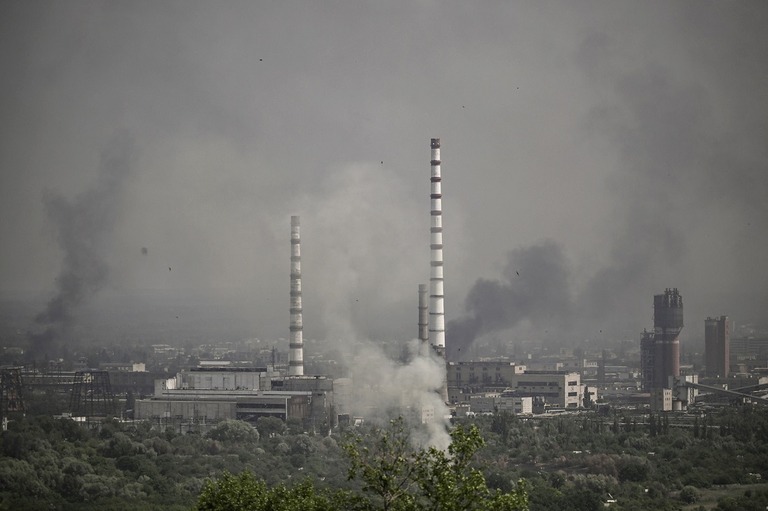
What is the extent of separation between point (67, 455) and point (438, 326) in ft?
67.8

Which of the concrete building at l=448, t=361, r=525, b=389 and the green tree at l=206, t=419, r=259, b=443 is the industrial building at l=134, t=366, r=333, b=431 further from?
the concrete building at l=448, t=361, r=525, b=389

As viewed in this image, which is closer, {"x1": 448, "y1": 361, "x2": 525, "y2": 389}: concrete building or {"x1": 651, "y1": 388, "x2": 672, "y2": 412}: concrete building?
{"x1": 651, "y1": 388, "x2": 672, "y2": 412}: concrete building

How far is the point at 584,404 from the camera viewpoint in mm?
73375

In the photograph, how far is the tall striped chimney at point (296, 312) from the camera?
209 feet

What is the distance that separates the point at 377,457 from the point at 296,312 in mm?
32211

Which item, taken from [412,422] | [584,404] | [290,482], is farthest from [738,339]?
[290,482]

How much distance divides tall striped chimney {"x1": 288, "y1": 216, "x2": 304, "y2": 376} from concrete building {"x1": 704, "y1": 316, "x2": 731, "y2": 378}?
33.8m

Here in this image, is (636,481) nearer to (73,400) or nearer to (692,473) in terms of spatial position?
(692,473)

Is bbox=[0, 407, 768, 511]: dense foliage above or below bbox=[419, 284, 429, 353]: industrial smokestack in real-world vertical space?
below

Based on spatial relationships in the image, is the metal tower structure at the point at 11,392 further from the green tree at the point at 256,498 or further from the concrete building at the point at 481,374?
the green tree at the point at 256,498

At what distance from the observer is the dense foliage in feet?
127

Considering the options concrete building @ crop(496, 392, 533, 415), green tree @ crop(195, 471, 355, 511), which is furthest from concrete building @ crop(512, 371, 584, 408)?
green tree @ crop(195, 471, 355, 511)

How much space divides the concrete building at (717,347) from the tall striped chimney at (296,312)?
33802 millimetres

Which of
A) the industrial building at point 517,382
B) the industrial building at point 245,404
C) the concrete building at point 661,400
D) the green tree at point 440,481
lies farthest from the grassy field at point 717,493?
the industrial building at point 517,382
